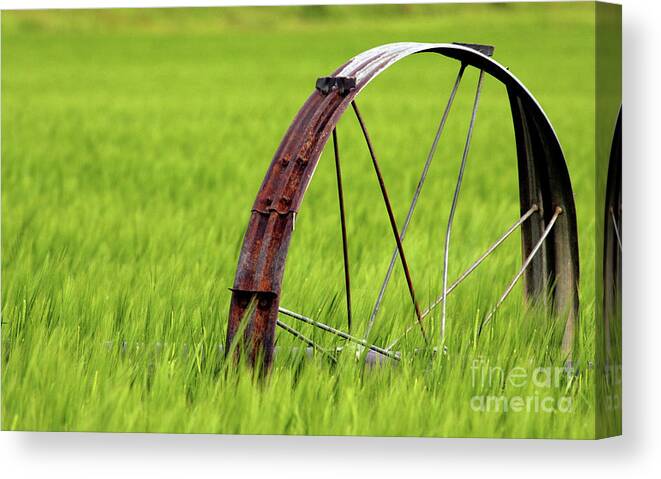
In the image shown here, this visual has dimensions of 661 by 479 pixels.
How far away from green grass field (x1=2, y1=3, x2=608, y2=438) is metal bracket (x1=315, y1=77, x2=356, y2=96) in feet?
2.66

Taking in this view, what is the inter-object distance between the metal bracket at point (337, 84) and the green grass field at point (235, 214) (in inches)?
31.9

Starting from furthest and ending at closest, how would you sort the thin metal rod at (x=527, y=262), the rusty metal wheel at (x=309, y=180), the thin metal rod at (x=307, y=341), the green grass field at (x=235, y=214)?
the thin metal rod at (x=527, y=262) < the green grass field at (x=235, y=214) < the thin metal rod at (x=307, y=341) < the rusty metal wheel at (x=309, y=180)

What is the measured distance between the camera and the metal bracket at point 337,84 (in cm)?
439

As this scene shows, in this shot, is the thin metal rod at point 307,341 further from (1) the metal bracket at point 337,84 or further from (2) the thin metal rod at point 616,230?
(2) the thin metal rod at point 616,230

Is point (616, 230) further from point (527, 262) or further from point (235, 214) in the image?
point (235, 214)

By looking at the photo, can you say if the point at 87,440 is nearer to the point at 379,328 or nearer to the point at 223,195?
the point at 379,328

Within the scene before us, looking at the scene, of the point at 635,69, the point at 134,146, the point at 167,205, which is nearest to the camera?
the point at 635,69

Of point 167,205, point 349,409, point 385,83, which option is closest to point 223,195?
point 167,205

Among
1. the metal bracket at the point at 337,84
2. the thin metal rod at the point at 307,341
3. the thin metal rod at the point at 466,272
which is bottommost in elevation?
the thin metal rod at the point at 307,341

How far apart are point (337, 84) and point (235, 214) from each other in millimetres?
1937

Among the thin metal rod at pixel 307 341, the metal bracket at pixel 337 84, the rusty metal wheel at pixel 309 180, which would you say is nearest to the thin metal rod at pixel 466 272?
the rusty metal wheel at pixel 309 180

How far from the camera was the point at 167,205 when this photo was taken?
20.8 ft

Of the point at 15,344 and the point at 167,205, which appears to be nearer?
the point at 15,344

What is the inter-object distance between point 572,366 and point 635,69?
979mm
